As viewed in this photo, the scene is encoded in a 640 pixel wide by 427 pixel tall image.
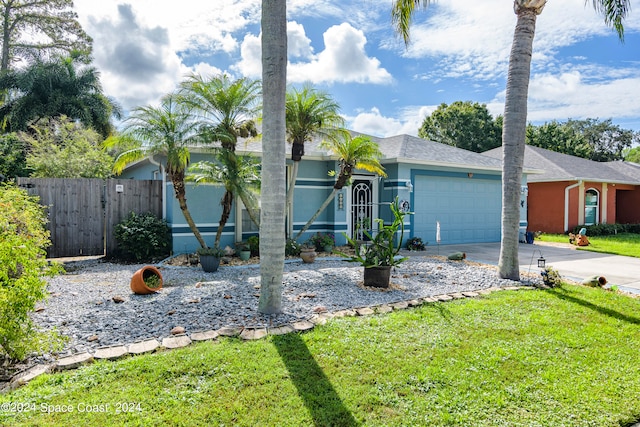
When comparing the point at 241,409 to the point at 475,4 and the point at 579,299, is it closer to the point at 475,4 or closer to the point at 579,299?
the point at 579,299

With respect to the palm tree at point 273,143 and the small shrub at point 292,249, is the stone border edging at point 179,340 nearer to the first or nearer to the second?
the palm tree at point 273,143

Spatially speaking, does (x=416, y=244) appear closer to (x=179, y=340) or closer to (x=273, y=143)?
(x=273, y=143)

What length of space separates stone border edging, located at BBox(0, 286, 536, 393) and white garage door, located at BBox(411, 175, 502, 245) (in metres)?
7.72

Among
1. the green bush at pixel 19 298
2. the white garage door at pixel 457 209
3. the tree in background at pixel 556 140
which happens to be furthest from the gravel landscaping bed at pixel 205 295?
the tree in background at pixel 556 140

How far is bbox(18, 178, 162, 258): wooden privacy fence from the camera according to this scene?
988cm

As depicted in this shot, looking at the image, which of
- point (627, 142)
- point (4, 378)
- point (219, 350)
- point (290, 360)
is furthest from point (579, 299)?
point (627, 142)

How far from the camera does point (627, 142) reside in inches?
1750

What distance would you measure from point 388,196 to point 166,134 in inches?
283

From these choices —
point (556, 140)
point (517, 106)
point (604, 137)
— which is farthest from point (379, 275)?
point (604, 137)

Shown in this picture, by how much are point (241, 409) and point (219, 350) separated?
3.48 feet

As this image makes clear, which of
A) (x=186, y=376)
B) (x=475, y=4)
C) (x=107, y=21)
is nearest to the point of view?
(x=186, y=376)

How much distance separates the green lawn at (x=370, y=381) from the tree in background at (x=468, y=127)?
29344mm

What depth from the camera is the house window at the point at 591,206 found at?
19791mm

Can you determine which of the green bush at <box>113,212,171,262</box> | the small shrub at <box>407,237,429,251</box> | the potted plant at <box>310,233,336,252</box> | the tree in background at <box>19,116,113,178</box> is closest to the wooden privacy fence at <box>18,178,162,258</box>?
the green bush at <box>113,212,171,262</box>
